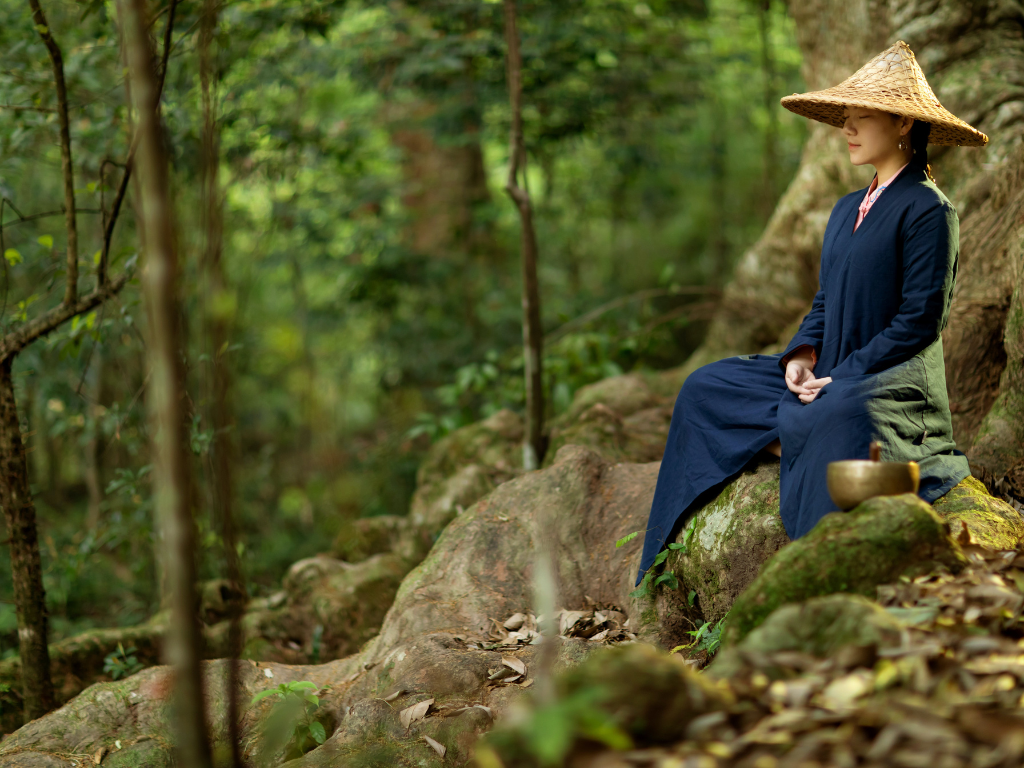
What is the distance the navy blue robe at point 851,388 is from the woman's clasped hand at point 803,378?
32 mm

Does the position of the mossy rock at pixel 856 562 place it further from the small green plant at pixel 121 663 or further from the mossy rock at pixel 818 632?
the small green plant at pixel 121 663

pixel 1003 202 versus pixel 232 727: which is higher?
pixel 1003 202

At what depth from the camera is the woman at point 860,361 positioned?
2.72 meters

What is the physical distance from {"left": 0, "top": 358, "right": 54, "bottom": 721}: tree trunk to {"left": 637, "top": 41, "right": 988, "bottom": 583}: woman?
2865mm

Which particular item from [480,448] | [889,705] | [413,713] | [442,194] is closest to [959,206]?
[480,448]

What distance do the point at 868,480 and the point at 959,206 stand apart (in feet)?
9.88

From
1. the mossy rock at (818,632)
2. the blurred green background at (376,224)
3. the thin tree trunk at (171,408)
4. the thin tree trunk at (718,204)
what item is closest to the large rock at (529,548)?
the blurred green background at (376,224)

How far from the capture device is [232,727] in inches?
65.4

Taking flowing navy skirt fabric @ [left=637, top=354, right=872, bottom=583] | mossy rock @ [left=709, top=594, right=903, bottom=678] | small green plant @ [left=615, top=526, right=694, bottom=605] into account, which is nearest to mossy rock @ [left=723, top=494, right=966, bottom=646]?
mossy rock @ [left=709, top=594, right=903, bottom=678]

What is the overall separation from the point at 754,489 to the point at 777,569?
0.91 meters

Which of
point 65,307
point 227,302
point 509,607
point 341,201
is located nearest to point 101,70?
point 341,201

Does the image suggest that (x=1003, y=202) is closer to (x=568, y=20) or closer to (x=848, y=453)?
(x=848, y=453)

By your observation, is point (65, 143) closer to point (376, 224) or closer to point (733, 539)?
point (733, 539)

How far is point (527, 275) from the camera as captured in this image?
191 inches
